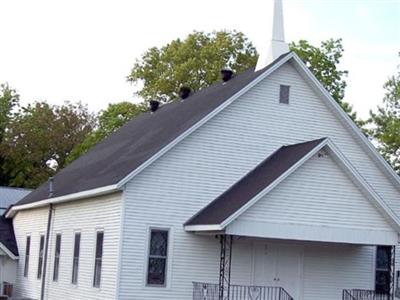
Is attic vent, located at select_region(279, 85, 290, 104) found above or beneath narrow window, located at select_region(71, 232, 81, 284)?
above

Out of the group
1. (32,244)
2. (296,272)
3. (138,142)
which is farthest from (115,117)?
(296,272)

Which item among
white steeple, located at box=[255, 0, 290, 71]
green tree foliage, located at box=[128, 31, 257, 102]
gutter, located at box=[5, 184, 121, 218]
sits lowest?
gutter, located at box=[5, 184, 121, 218]

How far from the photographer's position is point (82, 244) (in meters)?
25.3

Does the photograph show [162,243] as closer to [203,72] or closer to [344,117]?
[344,117]

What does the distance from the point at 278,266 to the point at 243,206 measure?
151 inches

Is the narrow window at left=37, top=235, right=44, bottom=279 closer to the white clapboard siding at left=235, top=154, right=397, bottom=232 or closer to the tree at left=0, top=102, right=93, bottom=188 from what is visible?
the white clapboard siding at left=235, top=154, right=397, bottom=232

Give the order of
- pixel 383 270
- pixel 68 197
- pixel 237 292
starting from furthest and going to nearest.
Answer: pixel 383 270 < pixel 68 197 < pixel 237 292

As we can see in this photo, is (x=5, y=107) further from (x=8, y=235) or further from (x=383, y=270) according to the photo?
(x=383, y=270)

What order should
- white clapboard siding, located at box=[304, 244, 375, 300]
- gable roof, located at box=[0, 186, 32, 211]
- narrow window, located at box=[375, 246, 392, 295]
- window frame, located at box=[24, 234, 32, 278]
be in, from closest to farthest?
white clapboard siding, located at box=[304, 244, 375, 300], narrow window, located at box=[375, 246, 392, 295], window frame, located at box=[24, 234, 32, 278], gable roof, located at box=[0, 186, 32, 211]

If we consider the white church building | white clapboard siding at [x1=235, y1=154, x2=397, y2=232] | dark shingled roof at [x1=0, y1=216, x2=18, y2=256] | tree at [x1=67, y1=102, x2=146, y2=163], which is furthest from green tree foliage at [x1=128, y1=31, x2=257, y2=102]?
white clapboard siding at [x1=235, y1=154, x2=397, y2=232]

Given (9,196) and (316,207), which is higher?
(9,196)

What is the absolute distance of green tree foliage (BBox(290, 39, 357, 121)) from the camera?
4534 cm

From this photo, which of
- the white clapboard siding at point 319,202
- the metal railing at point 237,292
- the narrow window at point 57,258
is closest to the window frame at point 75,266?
the narrow window at point 57,258

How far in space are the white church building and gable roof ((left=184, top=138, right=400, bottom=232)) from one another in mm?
41
